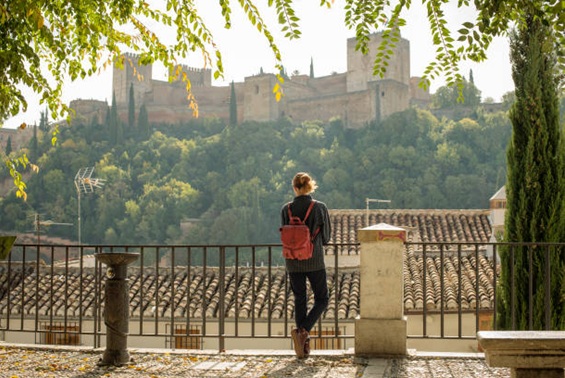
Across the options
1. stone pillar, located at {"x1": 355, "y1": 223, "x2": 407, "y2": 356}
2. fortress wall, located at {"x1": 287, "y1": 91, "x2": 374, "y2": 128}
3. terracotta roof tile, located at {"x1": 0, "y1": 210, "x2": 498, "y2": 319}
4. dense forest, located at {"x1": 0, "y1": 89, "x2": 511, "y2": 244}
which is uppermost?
fortress wall, located at {"x1": 287, "y1": 91, "x2": 374, "y2": 128}

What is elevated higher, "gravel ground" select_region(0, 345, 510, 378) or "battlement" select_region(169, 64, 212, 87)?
"battlement" select_region(169, 64, 212, 87)

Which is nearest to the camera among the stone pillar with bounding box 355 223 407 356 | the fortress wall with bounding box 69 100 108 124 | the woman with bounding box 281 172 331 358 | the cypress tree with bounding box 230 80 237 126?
the woman with bounding box 281 172 331 358

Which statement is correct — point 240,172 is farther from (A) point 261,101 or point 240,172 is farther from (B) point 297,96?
(B) point 297,96

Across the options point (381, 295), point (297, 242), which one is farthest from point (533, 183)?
point (297, 242)

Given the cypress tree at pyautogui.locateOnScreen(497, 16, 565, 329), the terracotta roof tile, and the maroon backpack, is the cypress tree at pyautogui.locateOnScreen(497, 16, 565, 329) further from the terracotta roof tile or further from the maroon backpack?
the maroon backpack

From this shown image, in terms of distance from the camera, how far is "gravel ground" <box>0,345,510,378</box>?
16.6ft

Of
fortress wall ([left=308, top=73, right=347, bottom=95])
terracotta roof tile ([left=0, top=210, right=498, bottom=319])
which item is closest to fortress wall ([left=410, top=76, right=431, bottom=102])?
fortress wall ([left=308, top=73, right=347, bottom=95])

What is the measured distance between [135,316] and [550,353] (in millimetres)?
12567

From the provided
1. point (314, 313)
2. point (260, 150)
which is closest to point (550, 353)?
point (314, 313)

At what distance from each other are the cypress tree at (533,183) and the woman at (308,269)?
475 cm

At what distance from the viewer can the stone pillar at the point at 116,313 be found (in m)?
5.53

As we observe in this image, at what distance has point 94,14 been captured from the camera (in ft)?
16.4

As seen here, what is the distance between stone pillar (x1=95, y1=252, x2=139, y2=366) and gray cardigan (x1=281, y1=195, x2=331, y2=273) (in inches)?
51.1

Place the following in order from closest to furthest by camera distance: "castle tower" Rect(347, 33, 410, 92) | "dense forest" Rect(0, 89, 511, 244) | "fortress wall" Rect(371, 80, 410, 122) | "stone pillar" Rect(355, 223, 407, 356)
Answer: "stone pillar" Rect(355, 223, 407, 356) → "dense forest" Rect(0, 89, 511, 244) → "fortress wall" Rect(371, 80, 410, 122) → "castle tower" Rect(347, 33, 410, 92)
